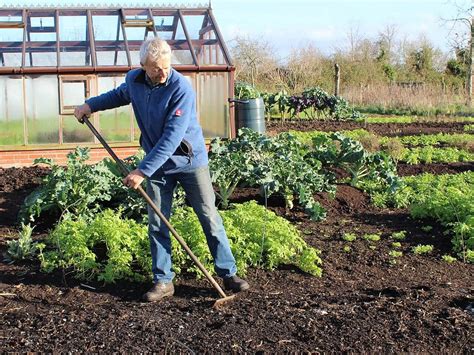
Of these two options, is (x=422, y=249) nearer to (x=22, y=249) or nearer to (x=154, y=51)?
(x=154, y=51)

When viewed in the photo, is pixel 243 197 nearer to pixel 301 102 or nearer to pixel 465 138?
pixel 465 138

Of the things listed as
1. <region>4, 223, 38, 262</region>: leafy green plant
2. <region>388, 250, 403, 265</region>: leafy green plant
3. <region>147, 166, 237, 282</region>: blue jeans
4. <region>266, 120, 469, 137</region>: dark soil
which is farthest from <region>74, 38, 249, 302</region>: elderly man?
<region>266, 120, 469, 137</region>: dark soil

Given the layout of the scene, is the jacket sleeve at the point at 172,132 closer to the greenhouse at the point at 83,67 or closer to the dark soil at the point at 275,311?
the dark soil at the point at 275,311

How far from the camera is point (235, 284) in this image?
17.3 ft

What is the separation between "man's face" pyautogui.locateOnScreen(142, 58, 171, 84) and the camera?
15.6 feet

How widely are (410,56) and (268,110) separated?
16.9 m

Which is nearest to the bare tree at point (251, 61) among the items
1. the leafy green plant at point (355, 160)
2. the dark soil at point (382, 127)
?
the dark soil at point (382, 127)

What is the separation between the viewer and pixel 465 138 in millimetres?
14922

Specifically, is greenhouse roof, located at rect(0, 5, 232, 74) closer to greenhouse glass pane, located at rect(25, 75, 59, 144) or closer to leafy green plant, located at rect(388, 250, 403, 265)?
greenhouse glass pane, located at rect(25, 75, 59, 144)

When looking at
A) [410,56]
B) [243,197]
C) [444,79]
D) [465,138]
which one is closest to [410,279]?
[243,197]

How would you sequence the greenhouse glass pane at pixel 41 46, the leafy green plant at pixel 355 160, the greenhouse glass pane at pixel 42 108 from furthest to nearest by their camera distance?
1. the greenhouse glass pane at pixel 41 46
2. the greenhouse glass pane at pixel 42 108
3. the leafy green plant at pixel 355 160

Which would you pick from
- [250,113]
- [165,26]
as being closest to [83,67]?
[165,26]

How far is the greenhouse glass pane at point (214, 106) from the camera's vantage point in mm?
12633

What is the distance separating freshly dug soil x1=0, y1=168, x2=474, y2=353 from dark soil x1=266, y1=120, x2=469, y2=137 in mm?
11153
